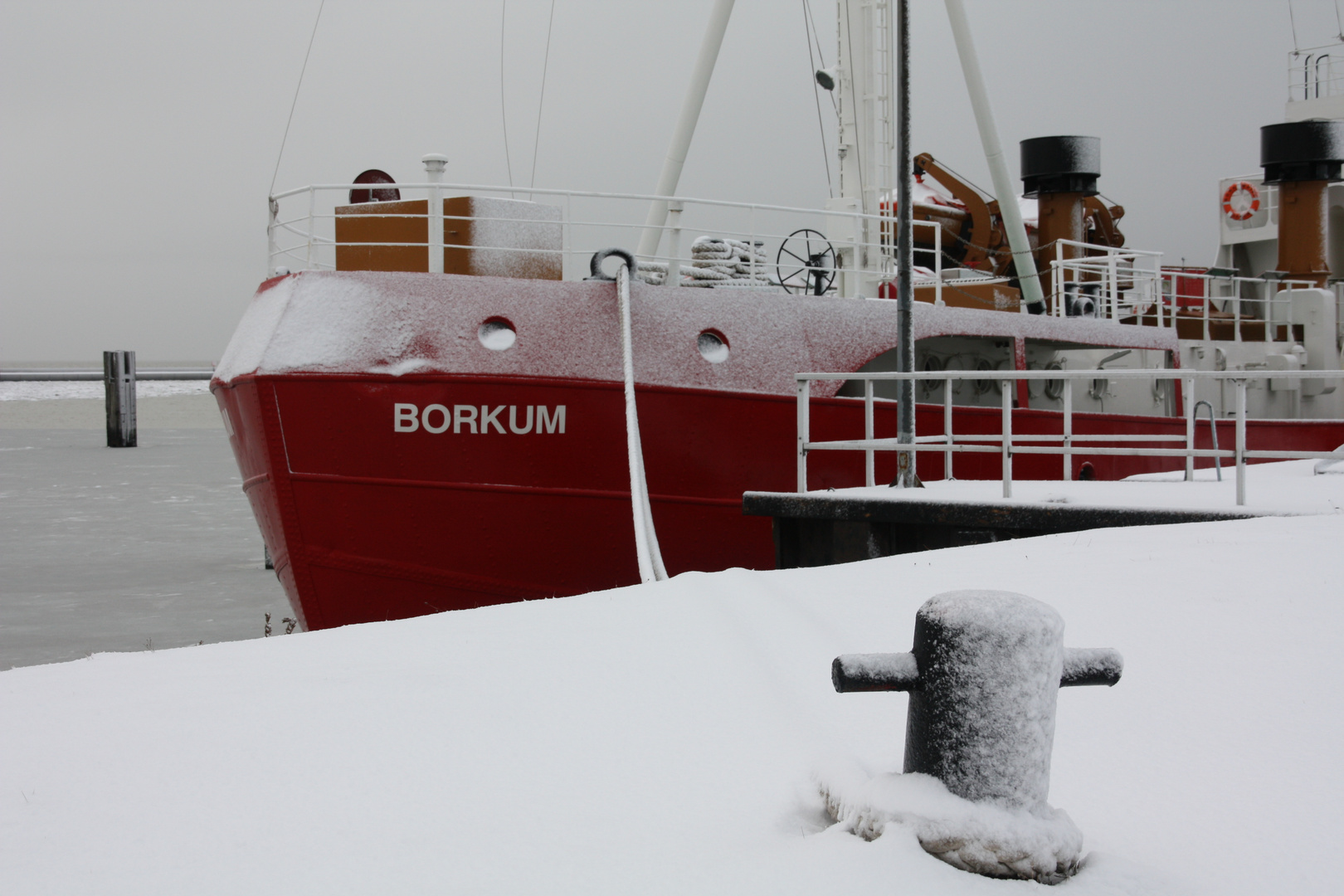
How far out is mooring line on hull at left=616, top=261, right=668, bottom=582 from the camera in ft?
22.5

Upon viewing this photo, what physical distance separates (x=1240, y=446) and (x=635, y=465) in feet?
11.9

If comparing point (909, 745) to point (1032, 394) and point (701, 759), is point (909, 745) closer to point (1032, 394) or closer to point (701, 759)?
point (701, 759)

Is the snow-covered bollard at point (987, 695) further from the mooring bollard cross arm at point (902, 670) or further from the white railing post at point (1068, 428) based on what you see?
the white railing post at point (1068, 428)

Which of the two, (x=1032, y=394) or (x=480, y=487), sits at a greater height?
(x=1032, y=394)

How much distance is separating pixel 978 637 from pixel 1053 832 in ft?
1.28

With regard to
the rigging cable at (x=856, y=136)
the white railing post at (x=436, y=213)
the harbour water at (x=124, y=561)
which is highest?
the rigging cable at (x=856, y=136)

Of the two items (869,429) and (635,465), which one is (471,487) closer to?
(635,465)

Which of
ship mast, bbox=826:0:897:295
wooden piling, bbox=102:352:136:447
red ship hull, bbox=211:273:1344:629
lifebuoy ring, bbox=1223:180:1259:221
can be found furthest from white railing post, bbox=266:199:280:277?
wooden piling, bbox=102:352:136:447

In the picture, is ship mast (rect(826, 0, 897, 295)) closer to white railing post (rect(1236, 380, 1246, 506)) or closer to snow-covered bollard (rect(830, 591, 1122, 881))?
white railing post (rect(1236, 380, 1246, 506))

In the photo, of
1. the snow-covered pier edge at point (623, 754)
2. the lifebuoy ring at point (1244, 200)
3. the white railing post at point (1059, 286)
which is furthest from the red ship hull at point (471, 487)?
the lifebuoy ring at point (1244, 200)

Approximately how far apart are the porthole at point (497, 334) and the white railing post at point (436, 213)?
0.69 metres

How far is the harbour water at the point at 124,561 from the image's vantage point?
32.1 feet

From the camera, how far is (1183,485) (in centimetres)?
816

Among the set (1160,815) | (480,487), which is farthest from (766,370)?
(1160,815)
